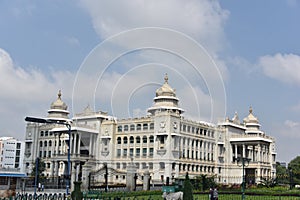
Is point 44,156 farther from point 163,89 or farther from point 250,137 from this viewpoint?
point 250,137

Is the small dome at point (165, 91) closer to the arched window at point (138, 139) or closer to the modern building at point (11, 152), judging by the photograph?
the arched window at point (138, 139)

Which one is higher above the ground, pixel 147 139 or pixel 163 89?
pixel 163 89

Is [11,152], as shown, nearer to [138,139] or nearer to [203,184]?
[138,139]

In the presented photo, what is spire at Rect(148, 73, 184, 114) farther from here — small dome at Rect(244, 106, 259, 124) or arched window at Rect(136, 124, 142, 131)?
small dome at Rect(244, 106, 259, 124)

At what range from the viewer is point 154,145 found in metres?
66.9

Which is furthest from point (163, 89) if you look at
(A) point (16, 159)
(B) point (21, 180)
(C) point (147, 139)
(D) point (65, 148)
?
(A) point (16, 159)

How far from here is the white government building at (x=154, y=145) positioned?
65938mm

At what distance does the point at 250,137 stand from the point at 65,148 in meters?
34.2

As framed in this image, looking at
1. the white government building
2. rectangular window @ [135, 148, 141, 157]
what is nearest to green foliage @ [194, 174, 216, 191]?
the white government building

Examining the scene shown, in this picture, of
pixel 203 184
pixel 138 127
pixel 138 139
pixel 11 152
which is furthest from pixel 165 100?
pixel 11 152

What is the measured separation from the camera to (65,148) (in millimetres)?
77688

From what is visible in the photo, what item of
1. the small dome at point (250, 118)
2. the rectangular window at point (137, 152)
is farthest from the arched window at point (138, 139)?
the small dome at point (250, 118)

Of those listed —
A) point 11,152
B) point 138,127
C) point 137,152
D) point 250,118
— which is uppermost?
point 250,118

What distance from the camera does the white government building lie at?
65.9m
